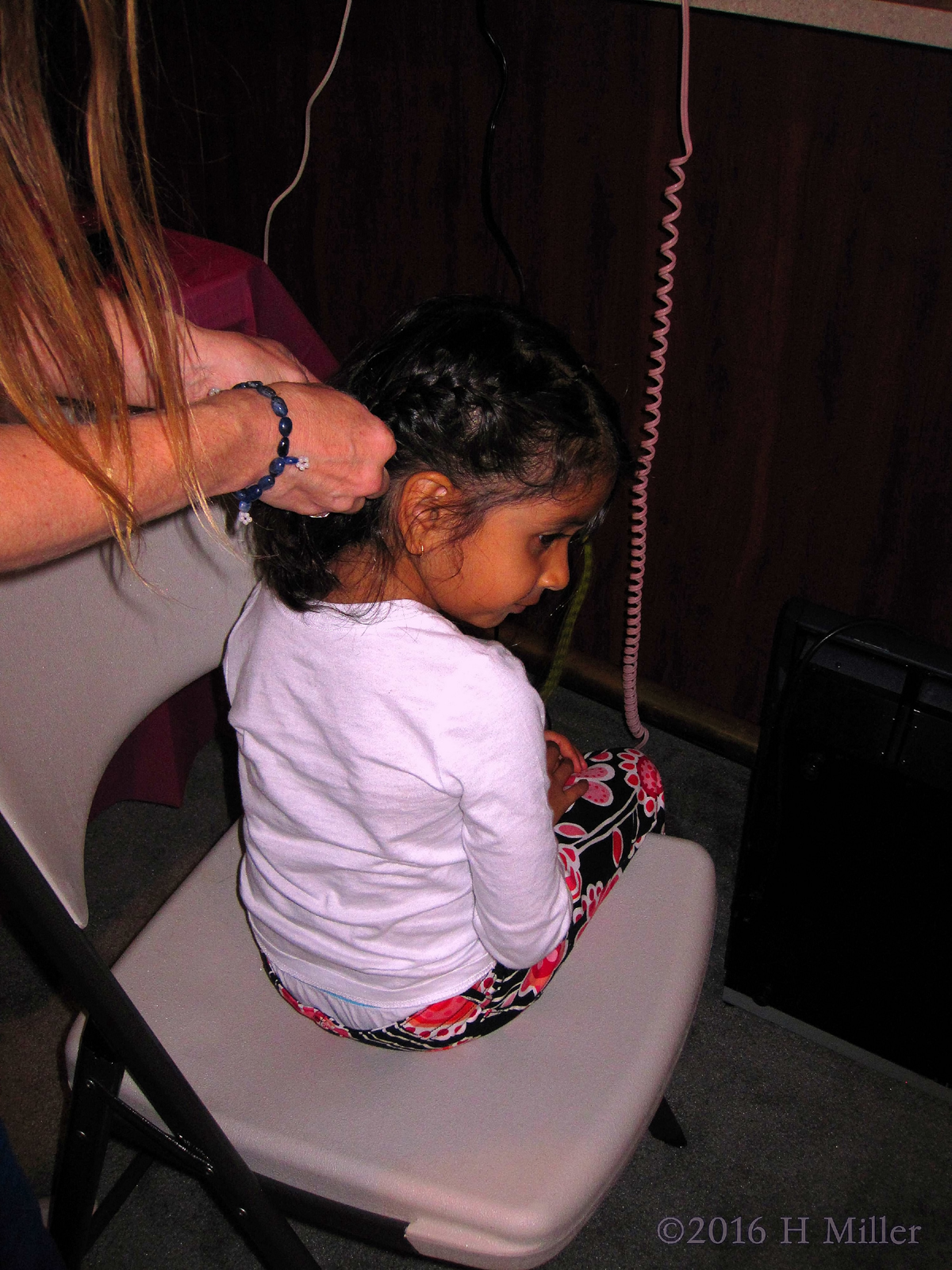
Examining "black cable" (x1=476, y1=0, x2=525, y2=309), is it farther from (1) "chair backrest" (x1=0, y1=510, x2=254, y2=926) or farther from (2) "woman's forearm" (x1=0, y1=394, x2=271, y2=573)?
(2) "woman's forearm" (x1=0, y1=394, x2=271, y2=573)

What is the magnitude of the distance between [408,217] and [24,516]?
1.08 meters

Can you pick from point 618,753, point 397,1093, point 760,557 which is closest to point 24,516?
point 397,1093

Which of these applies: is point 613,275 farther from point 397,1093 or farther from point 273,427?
point 397,1093

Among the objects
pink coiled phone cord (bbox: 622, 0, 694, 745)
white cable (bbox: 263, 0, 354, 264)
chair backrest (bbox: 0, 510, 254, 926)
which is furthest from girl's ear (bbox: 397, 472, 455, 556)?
white cable (bbox: 263, 0, 354, 264)

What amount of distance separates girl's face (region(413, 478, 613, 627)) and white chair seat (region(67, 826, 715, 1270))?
31 cm

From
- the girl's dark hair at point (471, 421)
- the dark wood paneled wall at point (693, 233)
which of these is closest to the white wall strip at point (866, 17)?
the dark wood paneled wall at point (693, 233)

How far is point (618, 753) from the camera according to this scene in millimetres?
980

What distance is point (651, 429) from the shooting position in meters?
1.29

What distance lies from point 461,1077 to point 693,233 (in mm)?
972

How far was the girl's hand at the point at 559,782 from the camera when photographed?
903 millimetres

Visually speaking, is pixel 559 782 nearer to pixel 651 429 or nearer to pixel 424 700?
pixel 424 700

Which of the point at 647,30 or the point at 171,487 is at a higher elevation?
the point at 647,30

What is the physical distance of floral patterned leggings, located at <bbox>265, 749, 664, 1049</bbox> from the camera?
759mm

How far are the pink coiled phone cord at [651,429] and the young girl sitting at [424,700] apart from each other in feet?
1.71
